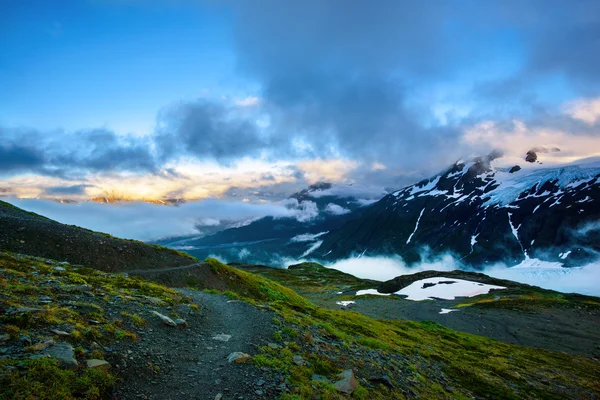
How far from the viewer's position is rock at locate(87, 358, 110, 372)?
1105 cm

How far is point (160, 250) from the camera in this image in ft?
156

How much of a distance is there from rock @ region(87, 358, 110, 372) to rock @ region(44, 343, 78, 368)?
459mm

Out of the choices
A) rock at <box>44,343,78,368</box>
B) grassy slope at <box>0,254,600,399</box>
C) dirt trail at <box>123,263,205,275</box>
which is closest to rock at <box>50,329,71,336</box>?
grassy slope at <box>0,254,600,399</box>

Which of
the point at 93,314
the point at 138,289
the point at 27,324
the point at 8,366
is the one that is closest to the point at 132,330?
the point at 93,314

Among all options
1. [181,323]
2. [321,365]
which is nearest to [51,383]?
[181,323]

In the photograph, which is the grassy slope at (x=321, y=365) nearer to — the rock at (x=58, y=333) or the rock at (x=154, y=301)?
the rock at (x=58, y=333)

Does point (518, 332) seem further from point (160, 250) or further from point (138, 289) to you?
point (138, 289)

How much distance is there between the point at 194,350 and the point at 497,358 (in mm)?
46336

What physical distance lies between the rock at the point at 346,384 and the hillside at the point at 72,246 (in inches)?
1309

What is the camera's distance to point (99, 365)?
11172mm

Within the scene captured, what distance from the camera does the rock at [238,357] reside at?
14909 millimetres

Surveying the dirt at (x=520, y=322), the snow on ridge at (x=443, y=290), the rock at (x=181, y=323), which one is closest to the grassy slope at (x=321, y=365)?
the rock at (x=181, y=323)

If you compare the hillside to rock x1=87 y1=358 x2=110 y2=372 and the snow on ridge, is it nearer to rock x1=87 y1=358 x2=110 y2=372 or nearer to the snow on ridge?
rock x1=87 y1=358 x2=110 y2=372

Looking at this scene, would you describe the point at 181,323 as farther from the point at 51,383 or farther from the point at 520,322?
the point at 520,322
